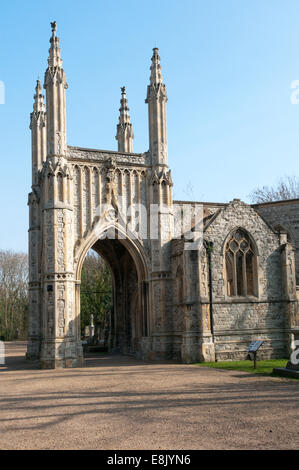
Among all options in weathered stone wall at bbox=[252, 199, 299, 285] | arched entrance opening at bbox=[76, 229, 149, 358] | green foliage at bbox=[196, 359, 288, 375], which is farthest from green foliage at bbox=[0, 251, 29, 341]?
green foliage at bbox=[196, 359, 288, 375]

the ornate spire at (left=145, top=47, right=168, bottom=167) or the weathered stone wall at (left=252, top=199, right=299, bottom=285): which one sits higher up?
the ornate spire at (left=145, top=47, right=168, bottom=167)

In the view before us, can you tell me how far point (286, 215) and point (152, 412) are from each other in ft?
70.0

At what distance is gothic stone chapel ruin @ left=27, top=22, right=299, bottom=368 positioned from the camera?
787 inches

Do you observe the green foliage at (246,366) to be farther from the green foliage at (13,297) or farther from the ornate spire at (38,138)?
the green foliage at (13,297)

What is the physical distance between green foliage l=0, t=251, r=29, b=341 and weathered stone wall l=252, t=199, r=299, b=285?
34.0 meters

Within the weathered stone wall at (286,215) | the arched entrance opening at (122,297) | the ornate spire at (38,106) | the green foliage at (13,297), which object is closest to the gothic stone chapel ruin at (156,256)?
the arched entrance opening at (122,297)

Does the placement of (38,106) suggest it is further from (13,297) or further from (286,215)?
(13,297)

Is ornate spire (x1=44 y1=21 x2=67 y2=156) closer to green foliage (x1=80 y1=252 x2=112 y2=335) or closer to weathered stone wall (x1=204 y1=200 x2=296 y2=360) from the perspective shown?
weathered stone wall (x1=204 y1=200 x2=296 y2=360)

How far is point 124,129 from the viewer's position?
29.9m

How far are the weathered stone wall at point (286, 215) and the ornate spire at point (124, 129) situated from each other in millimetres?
8860

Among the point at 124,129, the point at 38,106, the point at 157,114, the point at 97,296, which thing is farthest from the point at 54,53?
the point at 97,296

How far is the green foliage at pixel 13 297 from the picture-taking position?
5388cm
